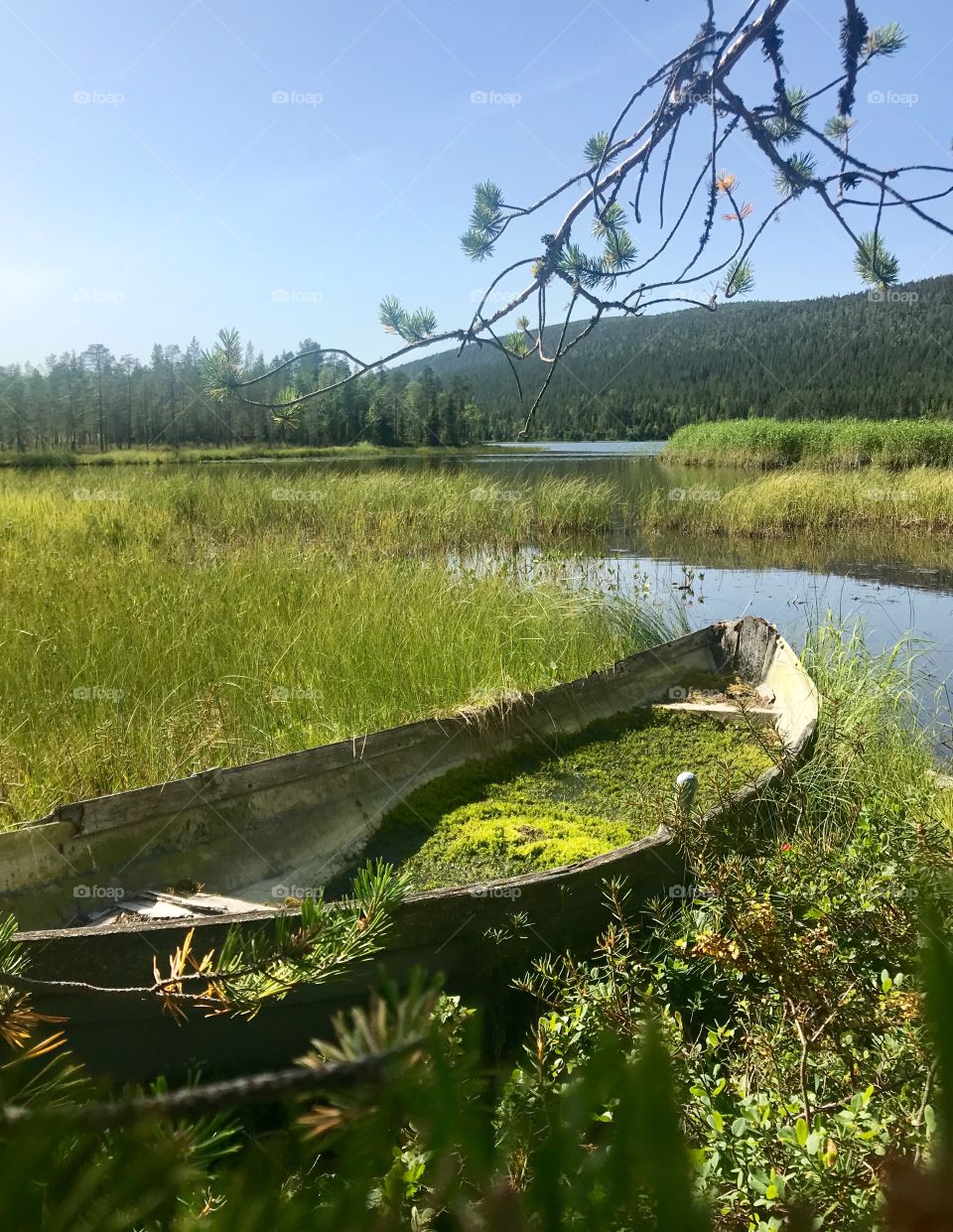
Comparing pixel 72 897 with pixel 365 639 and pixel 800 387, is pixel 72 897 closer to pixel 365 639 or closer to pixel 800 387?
pixel 365 639

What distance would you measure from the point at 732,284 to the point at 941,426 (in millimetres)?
32604

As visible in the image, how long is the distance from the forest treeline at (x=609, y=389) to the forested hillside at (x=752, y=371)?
0.82 feet

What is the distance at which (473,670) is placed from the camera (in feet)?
21.2

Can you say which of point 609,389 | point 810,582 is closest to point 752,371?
point 609,389

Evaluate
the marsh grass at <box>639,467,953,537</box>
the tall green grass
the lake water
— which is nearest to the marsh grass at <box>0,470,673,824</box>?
the lake water

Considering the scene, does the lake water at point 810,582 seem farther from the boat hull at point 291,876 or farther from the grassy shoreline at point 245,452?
the grassy shoreline at point 245,452

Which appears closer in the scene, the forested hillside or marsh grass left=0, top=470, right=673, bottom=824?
marsh grass left=0, top=470, right=673, bottom=824

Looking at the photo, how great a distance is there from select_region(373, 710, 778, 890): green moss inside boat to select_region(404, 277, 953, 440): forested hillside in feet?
260

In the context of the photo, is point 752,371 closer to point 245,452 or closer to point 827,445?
point 245,452

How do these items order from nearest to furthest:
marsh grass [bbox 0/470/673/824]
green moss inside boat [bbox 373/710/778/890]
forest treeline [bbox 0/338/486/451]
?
green moss inside boat [bbox 373/710/778/890] → marsh grass [bbox 0/470/673/824] → forest treeline [bbox 0/338/486/451]

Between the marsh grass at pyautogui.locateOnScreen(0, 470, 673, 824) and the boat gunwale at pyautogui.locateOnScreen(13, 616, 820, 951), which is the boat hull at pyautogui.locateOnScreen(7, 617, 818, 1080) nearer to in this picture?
the boat gunwale at pyautogui.locateOnScreen(13, 616, 820, 951)

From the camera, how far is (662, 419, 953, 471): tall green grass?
29172 mm

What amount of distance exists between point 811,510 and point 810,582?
6496mm

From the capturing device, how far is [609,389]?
348 feet
